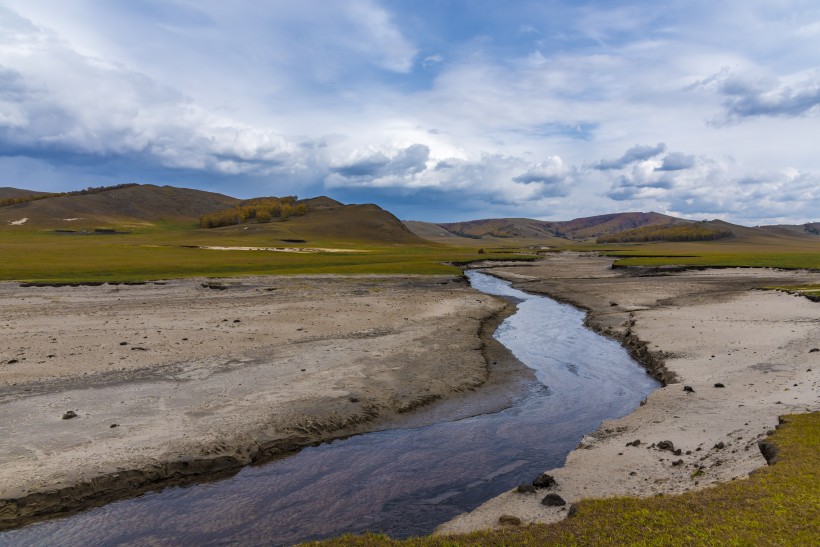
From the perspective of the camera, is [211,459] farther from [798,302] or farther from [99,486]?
[798,302]

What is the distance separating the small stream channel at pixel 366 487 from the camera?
36.9ft

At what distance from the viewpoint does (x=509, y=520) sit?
34.1ft

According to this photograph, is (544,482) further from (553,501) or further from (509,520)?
(509,520)

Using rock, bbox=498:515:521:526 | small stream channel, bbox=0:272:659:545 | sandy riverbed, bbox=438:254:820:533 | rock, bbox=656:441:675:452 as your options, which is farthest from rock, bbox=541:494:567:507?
rock, bbox=656:441:675:452

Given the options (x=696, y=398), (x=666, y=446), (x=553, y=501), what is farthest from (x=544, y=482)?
(x=696, y=398)

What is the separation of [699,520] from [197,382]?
58.4 ft

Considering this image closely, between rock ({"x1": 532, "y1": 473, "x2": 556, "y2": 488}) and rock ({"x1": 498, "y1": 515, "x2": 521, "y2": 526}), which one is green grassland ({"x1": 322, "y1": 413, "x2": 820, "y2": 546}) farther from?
rock ({"x1": 532, "y1": 473, "x2": 556, "y2": 488})

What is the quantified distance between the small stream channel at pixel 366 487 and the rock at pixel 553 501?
1847 mm

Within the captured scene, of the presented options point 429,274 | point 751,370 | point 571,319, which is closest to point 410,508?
point 751,370

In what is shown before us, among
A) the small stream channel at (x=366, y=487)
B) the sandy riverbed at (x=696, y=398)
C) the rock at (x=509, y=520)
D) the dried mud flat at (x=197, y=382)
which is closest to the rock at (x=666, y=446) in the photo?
the sandy riverbed at (x=696, y=398)

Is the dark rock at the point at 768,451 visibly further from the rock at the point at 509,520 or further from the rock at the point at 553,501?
the rock at the point at 509,520

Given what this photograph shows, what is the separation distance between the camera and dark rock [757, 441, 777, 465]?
39.2 feet

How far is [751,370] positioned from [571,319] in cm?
1893

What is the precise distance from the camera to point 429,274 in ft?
234
